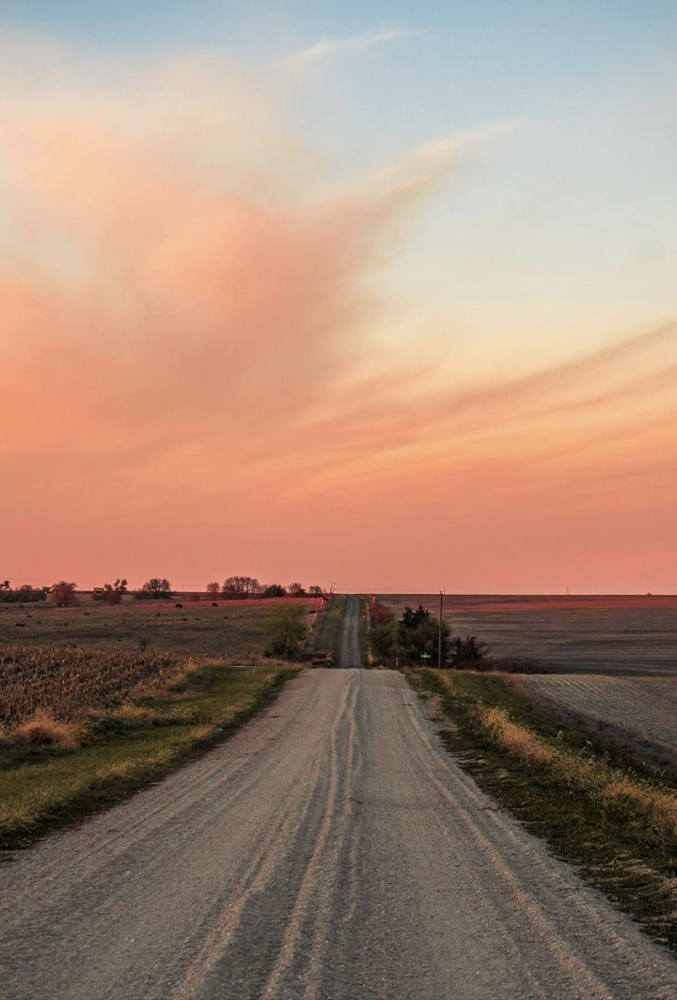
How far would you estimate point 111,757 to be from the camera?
69.2 feet

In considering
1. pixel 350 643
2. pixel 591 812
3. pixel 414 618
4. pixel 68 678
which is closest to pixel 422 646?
pixel 414 618

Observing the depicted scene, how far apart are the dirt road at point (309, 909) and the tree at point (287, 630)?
6787 cm

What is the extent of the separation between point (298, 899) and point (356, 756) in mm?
12982

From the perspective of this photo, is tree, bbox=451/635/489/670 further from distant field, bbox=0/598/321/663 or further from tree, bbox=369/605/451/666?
distant field, bbox=0/598/321/663

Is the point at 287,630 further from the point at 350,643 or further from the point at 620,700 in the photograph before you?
the point at 620,700

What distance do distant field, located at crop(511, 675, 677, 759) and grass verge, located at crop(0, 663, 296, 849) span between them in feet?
59.6

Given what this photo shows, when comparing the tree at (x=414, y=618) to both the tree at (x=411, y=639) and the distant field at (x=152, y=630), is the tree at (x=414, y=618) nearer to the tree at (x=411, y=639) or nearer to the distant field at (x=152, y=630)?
the tree at (x=411, y=639)

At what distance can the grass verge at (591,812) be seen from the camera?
9.61 m

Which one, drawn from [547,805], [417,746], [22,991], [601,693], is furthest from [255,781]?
[601,693]

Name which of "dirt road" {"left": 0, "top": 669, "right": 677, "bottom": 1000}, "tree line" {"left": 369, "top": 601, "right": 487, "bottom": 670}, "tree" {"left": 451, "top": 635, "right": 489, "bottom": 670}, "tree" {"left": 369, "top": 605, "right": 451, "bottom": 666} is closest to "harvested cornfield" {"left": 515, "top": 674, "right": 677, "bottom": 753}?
"tree" {"left": 451, "top": 635, "right": 489, "bottom": 670}

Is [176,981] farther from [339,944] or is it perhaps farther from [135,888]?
[135,888]

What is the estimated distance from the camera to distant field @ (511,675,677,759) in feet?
133

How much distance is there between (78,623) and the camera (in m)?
123

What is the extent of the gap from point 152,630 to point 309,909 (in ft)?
342
